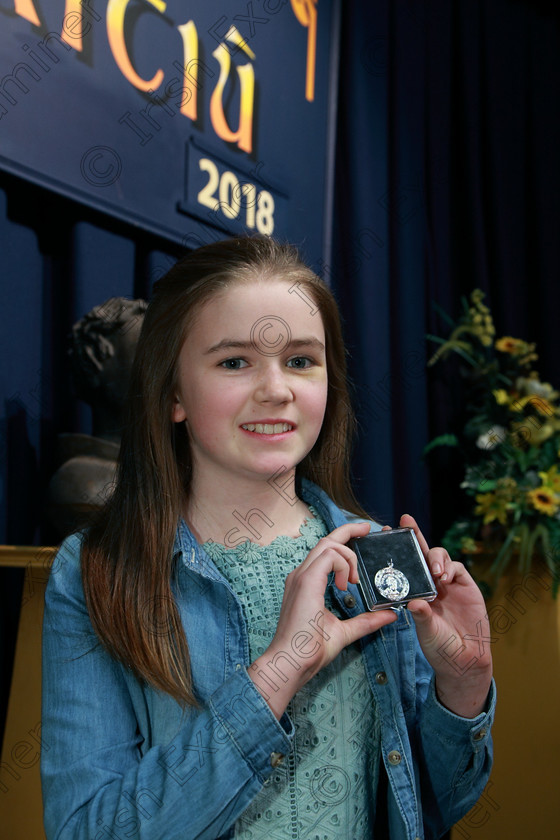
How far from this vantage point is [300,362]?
3.04 ft

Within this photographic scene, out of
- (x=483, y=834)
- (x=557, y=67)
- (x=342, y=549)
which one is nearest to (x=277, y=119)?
(x=557, y=67)

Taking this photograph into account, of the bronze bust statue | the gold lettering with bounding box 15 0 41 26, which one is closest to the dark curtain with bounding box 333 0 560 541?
the bronze bust statue

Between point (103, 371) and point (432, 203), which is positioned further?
point (432, 203)

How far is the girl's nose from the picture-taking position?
2.85 feet

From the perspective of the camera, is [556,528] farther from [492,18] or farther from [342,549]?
[492,18]

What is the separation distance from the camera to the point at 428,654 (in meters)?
0.86

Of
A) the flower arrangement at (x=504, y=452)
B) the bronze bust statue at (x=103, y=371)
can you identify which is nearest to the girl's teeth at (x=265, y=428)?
the bronze bust statue at (x=103, y=371)

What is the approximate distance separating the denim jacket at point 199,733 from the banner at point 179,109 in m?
0.93

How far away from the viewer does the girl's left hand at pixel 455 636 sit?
2.81 feet

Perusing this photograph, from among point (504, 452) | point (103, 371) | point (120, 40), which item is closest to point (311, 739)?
Answer: point (103, 371)

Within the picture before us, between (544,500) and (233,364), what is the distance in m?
1.11

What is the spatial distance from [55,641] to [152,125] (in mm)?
1250

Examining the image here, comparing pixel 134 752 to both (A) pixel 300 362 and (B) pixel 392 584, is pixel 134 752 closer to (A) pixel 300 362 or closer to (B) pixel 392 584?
(B) pixel 392 584

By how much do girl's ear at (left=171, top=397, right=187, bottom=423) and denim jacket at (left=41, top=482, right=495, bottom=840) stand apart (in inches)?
5.2
